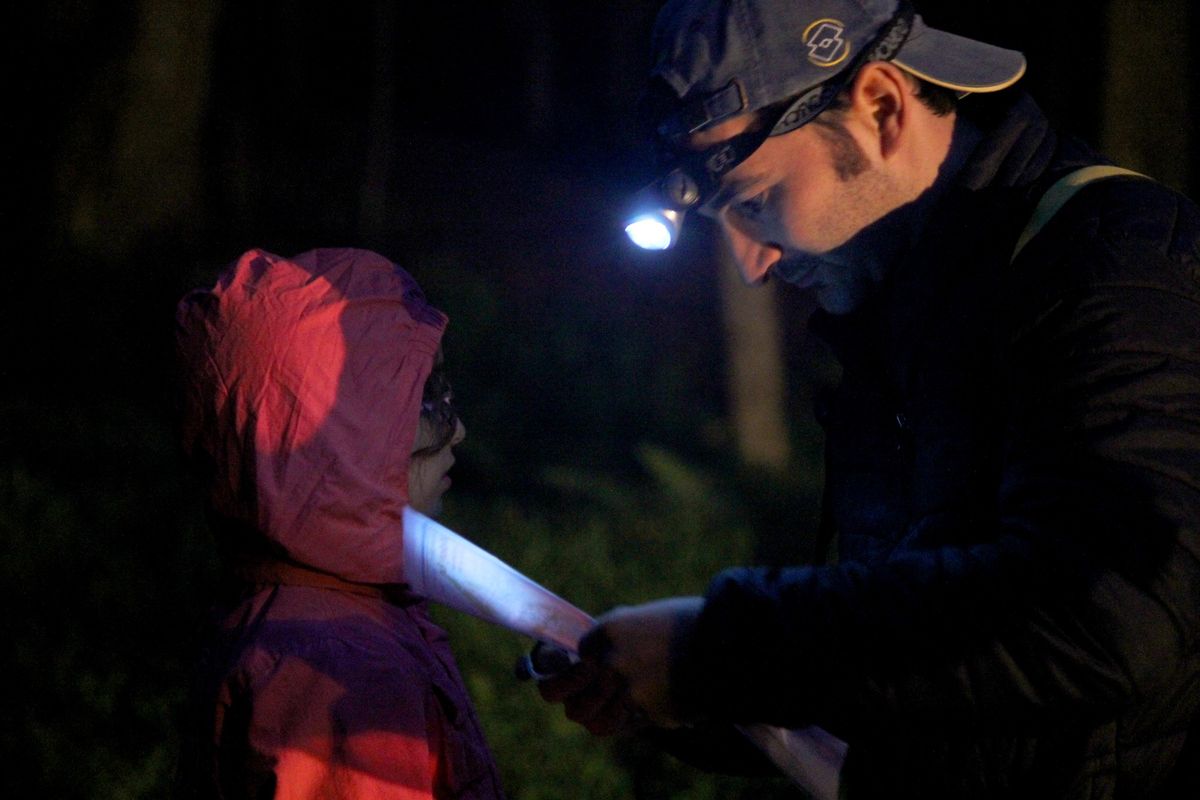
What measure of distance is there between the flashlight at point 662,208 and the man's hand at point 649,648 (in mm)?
828

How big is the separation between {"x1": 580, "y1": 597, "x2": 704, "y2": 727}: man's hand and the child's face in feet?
3.53

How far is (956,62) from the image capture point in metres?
2.15

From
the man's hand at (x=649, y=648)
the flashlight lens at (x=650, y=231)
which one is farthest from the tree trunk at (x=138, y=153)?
the man's hand at (x=649, y=648)

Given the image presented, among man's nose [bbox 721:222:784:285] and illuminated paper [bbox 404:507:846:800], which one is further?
man's nose [bbox 721:222:784:285]

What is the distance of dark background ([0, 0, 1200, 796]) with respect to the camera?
463 cm

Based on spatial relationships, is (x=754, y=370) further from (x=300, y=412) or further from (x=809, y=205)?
(x=809, y=205)

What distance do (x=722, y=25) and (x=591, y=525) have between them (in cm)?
349

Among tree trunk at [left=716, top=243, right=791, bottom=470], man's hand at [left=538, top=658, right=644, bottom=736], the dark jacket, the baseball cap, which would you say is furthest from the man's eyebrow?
tree trunk at [left=716, top=243, right=791, bottom=470]

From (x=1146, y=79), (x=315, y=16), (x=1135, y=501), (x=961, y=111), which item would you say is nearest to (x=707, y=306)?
(x=315, y=16)

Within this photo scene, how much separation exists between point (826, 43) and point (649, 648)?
110cm

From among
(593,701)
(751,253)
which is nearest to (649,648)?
(593,701)

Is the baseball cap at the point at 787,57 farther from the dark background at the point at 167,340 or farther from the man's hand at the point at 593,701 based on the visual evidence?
the man's hand at the point at 593,701

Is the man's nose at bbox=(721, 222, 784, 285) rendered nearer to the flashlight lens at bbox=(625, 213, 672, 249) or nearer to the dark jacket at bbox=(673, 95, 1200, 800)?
the flashlight lens at bbox=(625, 213, 672, 249)

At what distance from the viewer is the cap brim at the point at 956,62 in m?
2.10
